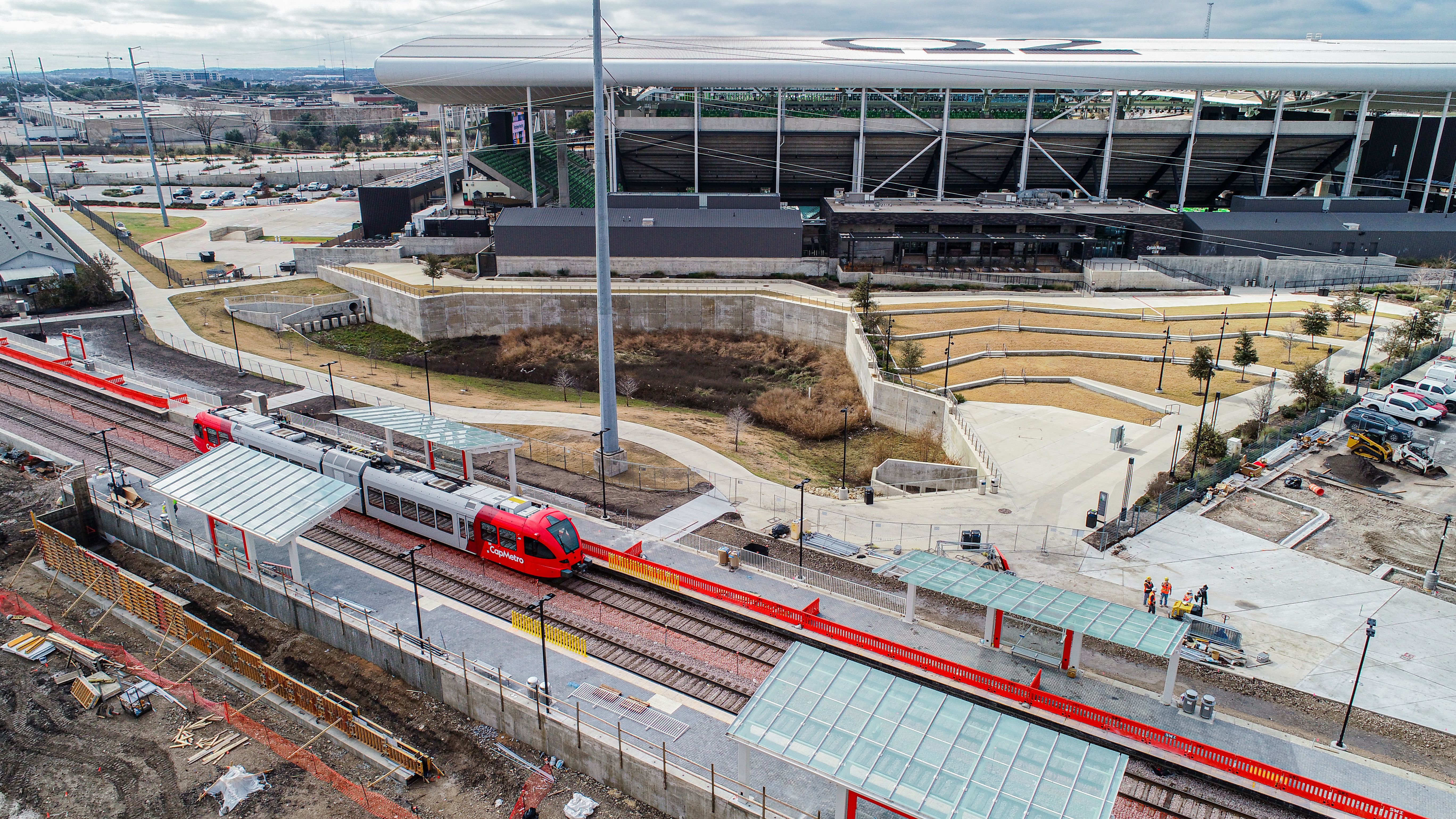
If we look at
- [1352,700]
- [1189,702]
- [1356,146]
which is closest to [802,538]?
[1189,702]

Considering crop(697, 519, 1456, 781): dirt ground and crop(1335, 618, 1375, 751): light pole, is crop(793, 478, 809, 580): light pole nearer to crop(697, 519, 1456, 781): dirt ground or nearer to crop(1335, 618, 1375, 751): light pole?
crop(697, 519, 1456, 781): dirt ground

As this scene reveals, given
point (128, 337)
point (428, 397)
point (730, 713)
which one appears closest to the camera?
point (730, 713)

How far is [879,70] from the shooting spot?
81.4 metres

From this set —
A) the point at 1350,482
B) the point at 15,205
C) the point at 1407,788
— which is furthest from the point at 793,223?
the point at 15,205

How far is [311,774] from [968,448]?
99.7 ft

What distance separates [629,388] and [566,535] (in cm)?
2668

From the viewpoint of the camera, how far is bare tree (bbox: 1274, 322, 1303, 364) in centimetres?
5447

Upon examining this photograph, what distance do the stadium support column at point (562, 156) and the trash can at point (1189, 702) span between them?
71.3m

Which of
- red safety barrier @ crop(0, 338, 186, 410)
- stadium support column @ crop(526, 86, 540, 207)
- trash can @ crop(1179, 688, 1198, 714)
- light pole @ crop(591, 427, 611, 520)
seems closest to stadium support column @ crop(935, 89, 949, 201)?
stadium support column @ crop(526, 86, 540, 207)

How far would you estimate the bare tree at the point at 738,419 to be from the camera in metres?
51.4

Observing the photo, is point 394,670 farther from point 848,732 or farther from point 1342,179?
point 1342,179

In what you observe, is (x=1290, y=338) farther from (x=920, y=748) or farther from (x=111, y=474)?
(x=111, y=474)

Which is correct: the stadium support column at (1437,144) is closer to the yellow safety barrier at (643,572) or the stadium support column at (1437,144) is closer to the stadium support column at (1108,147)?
the stadium support column at (1108,147)

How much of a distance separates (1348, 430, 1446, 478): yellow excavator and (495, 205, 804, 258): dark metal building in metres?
44.3
